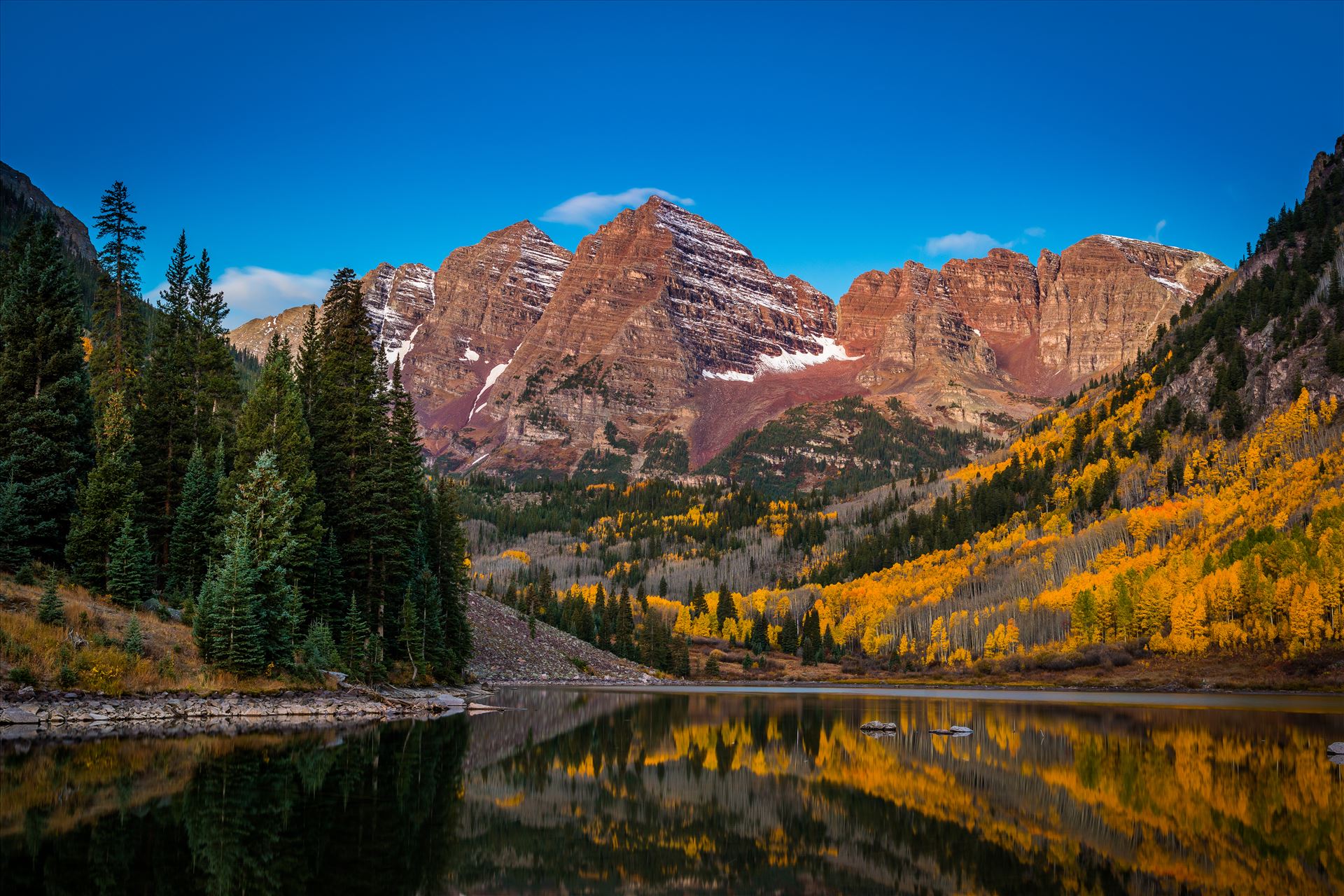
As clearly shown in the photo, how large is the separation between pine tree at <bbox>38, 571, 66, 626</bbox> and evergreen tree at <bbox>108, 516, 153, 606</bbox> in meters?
5.79

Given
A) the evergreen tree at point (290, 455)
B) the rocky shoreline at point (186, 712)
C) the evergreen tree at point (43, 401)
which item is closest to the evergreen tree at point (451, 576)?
the evergreen tree at point (290, 455)

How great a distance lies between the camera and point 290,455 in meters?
63.8

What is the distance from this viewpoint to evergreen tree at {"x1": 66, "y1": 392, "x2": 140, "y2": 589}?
5262cm

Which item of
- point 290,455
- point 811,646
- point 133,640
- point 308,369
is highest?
point 308,369

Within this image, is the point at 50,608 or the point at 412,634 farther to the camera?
the point at 412,634

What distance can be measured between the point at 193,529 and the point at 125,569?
793 cm

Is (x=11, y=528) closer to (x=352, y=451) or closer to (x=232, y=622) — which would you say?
(x=232, y=622)

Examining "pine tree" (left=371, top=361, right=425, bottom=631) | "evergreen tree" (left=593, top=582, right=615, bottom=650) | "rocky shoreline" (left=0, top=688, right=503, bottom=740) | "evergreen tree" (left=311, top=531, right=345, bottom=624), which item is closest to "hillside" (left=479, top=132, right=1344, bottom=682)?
"evergreen tree" (left=593, top=582, right=615, bottom=650)

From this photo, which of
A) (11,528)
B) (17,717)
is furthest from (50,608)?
(11,528)

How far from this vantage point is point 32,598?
46.4 metres

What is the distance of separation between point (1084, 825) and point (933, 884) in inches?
333

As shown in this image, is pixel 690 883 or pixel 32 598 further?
pixel 32 598

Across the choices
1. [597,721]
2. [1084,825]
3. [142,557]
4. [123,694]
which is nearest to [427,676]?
[597,721]

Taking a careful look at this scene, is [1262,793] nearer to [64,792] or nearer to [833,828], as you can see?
[833,828]
